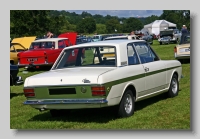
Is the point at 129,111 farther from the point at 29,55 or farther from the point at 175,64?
the point at 29,55

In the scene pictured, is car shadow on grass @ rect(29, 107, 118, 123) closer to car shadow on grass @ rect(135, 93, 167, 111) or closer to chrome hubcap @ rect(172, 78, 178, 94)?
car shadow on grass @ rect(135, 93, 167, 111)

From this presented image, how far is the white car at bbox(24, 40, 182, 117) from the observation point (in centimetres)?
704

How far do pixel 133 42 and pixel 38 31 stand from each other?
1119cm

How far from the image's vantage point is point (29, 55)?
17766 millimetres

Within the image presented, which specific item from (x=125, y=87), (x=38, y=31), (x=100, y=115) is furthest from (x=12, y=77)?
(x=38, y=31)

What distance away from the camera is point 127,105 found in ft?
25.4

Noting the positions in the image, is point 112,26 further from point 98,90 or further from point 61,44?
point 98,90

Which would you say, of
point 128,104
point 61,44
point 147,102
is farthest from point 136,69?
point 61,44

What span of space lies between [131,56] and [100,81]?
4.72 feet

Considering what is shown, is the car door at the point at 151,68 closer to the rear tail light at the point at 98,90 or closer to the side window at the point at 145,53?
the side window at the point at 145,53

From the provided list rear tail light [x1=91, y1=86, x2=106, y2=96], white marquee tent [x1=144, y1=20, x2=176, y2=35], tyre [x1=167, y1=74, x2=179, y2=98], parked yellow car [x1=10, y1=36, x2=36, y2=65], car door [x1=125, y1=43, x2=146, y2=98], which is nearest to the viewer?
rear tail light [x1=91, y1=86, x2=106, y2=96]

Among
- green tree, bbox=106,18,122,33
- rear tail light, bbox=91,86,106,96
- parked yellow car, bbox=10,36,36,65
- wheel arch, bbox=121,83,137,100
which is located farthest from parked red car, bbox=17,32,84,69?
rear tail light, bbox=91,86,106,96

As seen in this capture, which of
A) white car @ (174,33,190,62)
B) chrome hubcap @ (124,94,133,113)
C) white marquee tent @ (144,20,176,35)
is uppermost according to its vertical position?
white marquee tent @ (144,20,176,35)

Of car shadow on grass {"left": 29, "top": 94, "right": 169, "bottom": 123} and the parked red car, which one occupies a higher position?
the parked red car
